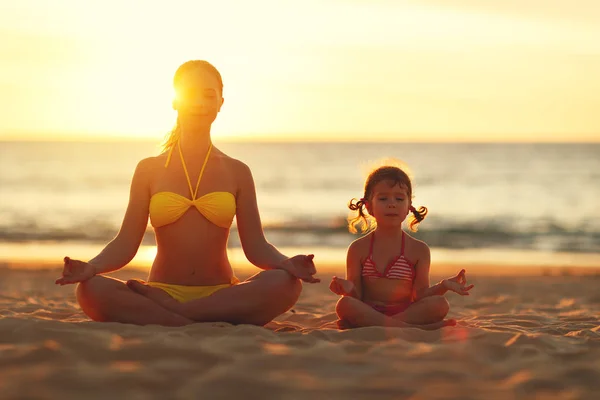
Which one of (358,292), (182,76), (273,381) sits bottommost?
(273,381)

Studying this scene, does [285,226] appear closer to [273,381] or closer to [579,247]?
[579,247]

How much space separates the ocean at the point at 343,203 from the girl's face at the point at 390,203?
1.13 ft

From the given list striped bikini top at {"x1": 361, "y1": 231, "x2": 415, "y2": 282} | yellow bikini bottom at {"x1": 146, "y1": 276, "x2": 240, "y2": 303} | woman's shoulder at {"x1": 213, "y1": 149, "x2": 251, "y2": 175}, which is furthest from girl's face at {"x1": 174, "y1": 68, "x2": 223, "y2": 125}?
striped bikini top at {"x1": 361, "y1": 231, "x2": 415, "y2": 282}

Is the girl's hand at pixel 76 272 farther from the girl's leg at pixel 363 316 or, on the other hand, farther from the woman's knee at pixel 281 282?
the girl's leg at pixel 363 316

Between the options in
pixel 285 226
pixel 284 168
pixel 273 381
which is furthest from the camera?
pixel 284 168

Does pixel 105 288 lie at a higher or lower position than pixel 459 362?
higher

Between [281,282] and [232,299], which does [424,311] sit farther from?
[232,299]

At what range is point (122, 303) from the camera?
5020 millimetres

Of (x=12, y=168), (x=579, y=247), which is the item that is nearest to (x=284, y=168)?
(x=12, y=168)

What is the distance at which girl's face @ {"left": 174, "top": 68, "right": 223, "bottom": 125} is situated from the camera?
5.32 meters

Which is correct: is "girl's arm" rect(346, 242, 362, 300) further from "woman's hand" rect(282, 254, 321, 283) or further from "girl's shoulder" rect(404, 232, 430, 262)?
"woman's hand" rect(282, 254, 321, 283)

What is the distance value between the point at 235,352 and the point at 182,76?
2104mm

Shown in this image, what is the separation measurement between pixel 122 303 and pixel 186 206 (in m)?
0.76

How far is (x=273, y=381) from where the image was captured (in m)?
3.67
